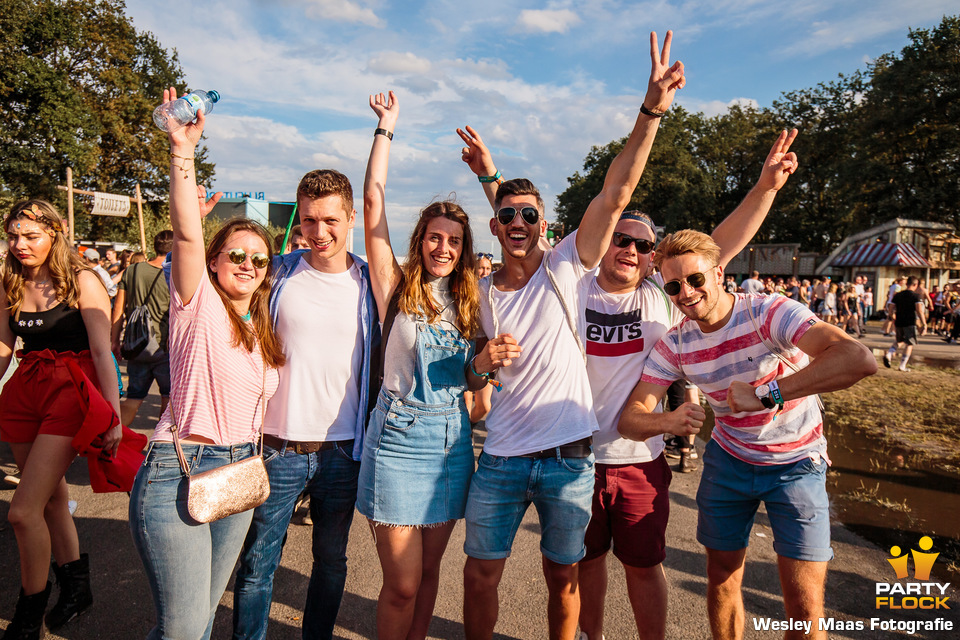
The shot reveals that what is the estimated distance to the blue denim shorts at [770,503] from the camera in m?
2.50

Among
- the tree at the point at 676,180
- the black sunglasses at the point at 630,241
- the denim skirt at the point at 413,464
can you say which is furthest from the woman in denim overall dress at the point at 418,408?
the tree at the point at 676,180

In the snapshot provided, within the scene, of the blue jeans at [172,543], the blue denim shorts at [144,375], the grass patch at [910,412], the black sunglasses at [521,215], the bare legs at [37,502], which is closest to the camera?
the blue jeans at [172,543]

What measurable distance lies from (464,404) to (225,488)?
1.04 meters

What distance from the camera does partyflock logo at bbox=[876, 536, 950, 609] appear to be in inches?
136

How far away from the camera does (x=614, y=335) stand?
288cm

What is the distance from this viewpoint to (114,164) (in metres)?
32.2

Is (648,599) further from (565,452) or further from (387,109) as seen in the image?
(387,109)

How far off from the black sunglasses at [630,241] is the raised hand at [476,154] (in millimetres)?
809

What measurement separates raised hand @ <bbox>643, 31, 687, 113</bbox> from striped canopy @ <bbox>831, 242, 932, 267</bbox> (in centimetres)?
3099

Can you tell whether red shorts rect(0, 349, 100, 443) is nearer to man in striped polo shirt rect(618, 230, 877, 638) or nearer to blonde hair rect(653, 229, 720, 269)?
man in striped polo shirt rect(618, 230, 877, 638)

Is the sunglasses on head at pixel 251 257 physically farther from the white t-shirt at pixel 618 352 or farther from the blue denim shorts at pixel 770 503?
the blue denim shorts at pixel 770 503

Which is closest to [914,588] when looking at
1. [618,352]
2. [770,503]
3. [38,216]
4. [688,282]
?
[770,503]

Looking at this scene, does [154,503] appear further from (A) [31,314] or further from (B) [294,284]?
(A) [31,314]

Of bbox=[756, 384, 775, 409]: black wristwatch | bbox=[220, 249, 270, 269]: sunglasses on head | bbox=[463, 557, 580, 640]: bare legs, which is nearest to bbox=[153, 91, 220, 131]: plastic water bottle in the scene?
bbox=[220, 249, 270, 269]: sunglasses on head
